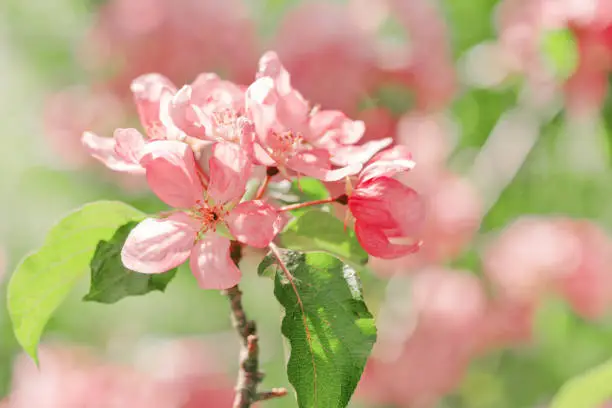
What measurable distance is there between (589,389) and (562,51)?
2.48 feet

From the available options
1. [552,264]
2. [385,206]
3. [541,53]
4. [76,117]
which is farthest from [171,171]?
[552,264]

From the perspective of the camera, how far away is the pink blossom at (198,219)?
1.63 ft

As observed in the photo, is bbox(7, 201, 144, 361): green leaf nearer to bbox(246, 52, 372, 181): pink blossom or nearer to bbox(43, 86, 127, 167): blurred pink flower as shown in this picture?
bbox(246, 52, 372, 181): pink blossom

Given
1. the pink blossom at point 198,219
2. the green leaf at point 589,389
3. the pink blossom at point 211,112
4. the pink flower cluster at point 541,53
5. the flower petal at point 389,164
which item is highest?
the pink blossom at point 211,112

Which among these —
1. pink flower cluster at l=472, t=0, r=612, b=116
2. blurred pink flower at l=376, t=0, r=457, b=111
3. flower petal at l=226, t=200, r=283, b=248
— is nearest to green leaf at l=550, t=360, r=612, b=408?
flower petal at l=226, t=200, r=283, b=248

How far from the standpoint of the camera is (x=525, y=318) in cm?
179

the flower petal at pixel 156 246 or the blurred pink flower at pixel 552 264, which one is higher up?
the flower petal at pixel 156 246

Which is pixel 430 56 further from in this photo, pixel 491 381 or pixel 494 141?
pixel 491 381

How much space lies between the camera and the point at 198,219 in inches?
21.0

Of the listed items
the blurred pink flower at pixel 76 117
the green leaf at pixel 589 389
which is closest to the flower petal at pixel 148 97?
the green leaf at pixel 589 389

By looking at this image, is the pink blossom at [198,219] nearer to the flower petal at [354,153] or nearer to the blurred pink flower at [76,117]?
the flower petal at [354,153]

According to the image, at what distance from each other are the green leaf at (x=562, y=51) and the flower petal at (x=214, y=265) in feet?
3.23

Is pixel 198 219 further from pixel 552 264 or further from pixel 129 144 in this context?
pixel 552 264

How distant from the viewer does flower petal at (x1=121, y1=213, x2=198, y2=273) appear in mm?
493
